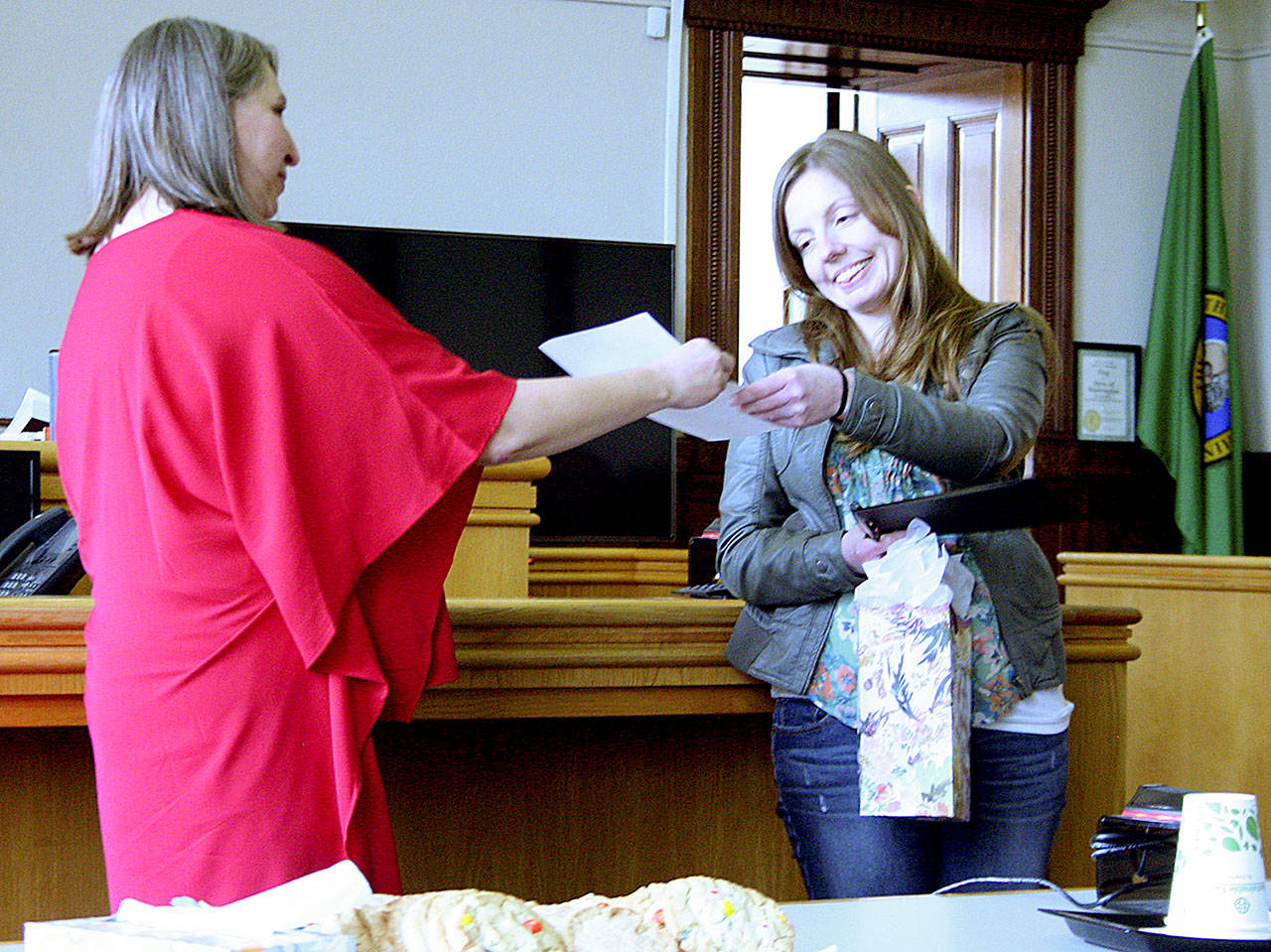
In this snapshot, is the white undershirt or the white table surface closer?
the white table surface

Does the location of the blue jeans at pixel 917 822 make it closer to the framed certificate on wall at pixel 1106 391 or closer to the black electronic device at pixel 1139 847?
the black electronic device at pixel 1139 847

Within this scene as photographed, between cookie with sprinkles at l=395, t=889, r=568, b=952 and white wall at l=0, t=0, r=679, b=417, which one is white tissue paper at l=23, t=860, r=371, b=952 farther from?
white wall at l=0, t=0, r=679, b=417

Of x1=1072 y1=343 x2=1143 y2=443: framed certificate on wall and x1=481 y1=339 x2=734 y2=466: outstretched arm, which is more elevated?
x1=1072 y1=343 x2=1143 y2=443: framed certificate on wall

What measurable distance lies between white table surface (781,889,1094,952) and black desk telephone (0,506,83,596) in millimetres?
1066

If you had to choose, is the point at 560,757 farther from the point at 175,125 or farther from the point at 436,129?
the point at 436,129

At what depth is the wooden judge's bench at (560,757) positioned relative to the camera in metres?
1.64

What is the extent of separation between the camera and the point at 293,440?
1.16m

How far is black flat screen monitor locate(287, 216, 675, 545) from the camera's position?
495 cm

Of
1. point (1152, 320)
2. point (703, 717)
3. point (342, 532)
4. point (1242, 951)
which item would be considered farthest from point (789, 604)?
point (1152, 320)

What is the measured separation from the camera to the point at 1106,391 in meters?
5.68

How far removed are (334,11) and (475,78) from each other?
0.53m

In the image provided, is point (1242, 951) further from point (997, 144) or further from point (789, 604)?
point (997, 144)

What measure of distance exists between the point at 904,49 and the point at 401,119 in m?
1.97

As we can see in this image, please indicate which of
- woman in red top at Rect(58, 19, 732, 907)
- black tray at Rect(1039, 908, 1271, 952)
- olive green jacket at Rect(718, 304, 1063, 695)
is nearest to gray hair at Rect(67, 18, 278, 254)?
woman in red top at Rect(58, 19, 732, 907)
